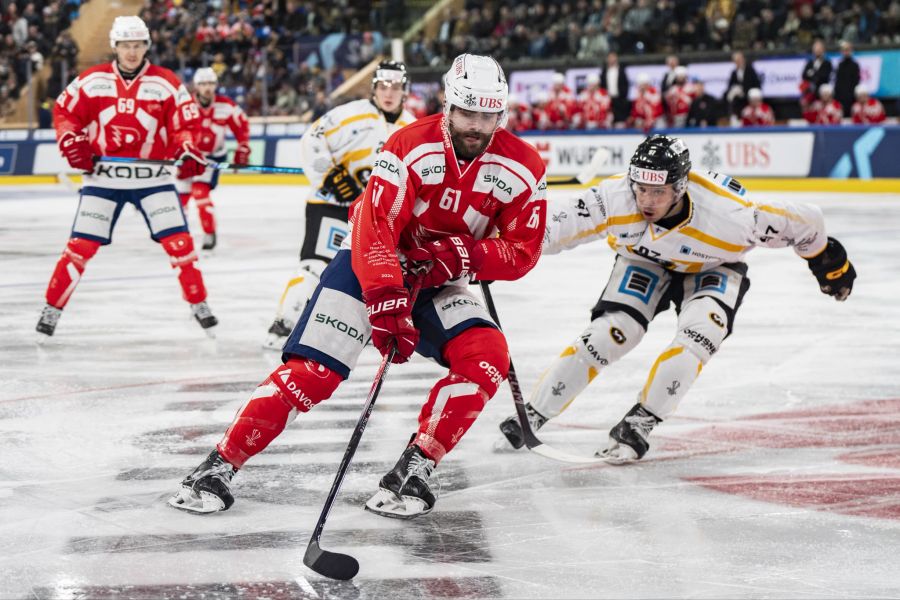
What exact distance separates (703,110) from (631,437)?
43.1 ft

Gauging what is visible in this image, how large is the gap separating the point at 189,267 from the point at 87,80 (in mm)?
1115

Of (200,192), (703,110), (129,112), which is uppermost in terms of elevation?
(129,112)

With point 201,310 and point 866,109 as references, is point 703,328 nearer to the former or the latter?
point 201,310

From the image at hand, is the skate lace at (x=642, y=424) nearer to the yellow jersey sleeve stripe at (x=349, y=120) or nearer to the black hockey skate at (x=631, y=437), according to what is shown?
the black hockey skate at (x=631, y=437)

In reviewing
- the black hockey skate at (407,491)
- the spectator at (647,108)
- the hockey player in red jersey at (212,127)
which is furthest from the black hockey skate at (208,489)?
the spectator at (647,108)

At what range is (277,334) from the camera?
6656 mm

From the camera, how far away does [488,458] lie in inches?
176

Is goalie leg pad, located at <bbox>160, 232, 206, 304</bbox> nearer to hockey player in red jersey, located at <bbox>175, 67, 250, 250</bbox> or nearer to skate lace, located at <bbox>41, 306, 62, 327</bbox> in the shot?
skate lace, located at <bbox>41, 306, 62, 327</bbox>

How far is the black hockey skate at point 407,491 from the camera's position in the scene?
146 inches

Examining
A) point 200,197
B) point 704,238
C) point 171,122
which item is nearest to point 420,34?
point 200,197

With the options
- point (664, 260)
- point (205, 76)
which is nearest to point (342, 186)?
point (664, 260)

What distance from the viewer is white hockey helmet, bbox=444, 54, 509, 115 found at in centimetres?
366

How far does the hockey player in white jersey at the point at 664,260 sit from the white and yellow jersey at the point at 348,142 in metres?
2.19

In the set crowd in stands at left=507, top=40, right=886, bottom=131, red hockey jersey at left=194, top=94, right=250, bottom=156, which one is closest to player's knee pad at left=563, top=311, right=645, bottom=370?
red hockey jersey at left=194, top=94, right=250, bottom=156
